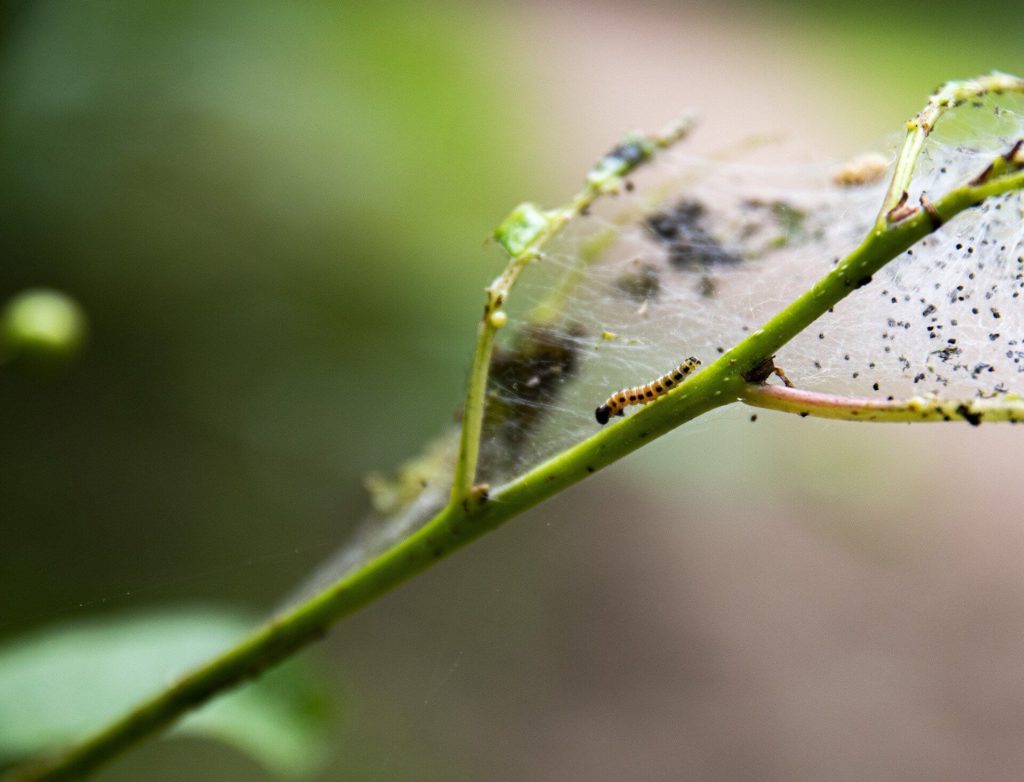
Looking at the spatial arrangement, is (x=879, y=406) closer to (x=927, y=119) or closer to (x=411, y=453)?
(x=927, y=119)

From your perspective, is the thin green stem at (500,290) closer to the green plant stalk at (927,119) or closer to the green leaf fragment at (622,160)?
the green leaf fragment at (622,160)

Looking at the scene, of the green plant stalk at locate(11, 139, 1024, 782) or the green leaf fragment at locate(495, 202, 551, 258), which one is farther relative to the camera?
the green leaf fragment at locate(495, 202, 551, 258)

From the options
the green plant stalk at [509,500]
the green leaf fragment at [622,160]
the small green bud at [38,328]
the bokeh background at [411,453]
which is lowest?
the bokeh background at [411,453]

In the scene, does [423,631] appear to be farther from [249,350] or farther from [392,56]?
[392,56]

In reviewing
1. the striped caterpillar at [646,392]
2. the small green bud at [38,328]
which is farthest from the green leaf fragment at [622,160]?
the small green bud at [38,328]

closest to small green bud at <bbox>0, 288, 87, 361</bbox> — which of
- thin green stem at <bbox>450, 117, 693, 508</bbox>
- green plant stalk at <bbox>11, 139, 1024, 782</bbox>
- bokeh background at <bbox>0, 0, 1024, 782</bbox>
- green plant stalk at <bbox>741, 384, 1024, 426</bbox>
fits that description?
Answer: bokeh background at <bbox>0, 0, 1024, 782</bbox>

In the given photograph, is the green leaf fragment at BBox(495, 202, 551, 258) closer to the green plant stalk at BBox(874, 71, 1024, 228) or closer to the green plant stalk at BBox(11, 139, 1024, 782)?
the green plant stalk at BBox(11, 139, 1024, 782)
